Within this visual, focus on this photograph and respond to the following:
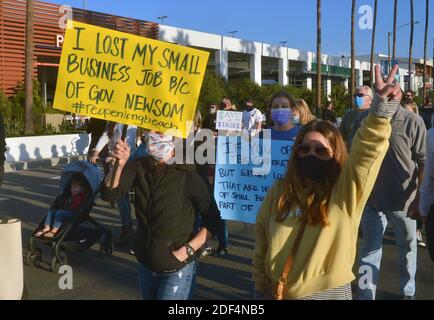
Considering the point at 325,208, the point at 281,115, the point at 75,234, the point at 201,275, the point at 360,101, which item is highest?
the point at 360,101

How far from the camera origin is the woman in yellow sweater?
97.7 inches

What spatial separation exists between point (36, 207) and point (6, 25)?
18.2 m

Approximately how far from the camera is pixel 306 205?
2537 millimetres

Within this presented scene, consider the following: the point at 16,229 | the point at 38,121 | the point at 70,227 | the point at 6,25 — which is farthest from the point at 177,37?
the point at 16,229

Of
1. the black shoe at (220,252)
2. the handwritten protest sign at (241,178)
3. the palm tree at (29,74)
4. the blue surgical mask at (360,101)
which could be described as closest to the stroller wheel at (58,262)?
the black shoe at (220,252)

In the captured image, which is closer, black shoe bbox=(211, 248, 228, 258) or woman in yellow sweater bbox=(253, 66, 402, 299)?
woman in yellow sweater bbox=(253, 66, 402, 299)

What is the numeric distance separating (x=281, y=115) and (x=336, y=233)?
2.56 metres

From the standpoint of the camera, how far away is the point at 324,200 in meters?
2.53

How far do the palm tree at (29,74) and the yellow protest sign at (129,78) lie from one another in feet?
52.5

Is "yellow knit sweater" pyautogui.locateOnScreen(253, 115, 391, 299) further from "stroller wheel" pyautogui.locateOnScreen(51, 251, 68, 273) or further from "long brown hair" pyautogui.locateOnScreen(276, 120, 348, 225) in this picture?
"stroller wheel" pyautogui.locateOnScreen(51, 251, 68, 273)

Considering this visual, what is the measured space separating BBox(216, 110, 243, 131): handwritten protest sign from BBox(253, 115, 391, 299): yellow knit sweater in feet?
24.0

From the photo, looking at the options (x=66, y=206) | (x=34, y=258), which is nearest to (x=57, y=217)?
(x=66, y=206)

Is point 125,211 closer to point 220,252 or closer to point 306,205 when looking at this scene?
point 220,252

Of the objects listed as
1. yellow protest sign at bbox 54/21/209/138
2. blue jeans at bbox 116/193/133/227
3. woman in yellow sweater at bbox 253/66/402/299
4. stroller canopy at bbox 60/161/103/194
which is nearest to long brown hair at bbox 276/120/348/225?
woman in yellow sweater at bbox 253/66/402/299
